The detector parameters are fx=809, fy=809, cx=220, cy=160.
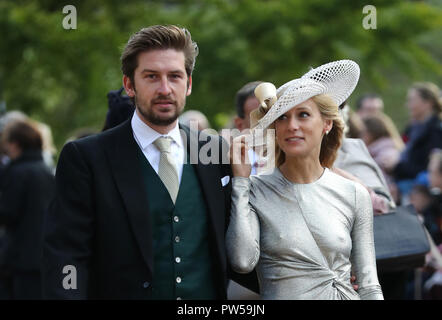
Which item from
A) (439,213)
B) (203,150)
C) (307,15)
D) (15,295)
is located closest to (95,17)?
(307,15)

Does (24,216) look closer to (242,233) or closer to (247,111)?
→ (247,111)

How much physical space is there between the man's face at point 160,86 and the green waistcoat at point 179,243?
0.25m

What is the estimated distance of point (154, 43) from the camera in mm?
3570

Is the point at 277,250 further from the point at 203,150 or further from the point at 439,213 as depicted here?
the point at 439,213

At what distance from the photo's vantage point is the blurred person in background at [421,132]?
8.23m

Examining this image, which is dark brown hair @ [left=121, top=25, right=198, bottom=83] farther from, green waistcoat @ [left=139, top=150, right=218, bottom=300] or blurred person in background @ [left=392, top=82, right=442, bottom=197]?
blurred person in background @ [left=392, top=82, right=442, bottom=197]

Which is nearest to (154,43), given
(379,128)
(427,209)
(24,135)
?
(427,209)

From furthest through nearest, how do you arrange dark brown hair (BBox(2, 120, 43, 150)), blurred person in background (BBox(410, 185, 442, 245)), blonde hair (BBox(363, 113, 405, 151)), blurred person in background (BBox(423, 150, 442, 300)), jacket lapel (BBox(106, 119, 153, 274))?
blonde hair (BBox(363, 113, 405, 151))
dark brown hair (BBox(2, 120, 43, 150))
blurred person in background (BBox(410, 185, 442, 245))
blurred person in background (BBox(423, 150, 442, 300))
jacket lapel (BBox(106, 119, 153, 274))

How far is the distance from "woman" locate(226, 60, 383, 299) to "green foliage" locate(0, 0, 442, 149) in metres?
7.15

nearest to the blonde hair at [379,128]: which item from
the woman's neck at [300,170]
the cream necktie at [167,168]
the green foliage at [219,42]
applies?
the green foliage at [219,42]

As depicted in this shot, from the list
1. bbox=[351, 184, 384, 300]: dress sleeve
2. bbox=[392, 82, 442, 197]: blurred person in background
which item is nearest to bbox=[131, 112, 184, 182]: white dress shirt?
bbox=[351, 184, 384, 300]: dress sleeve

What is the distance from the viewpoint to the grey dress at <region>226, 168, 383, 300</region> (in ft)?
11.6

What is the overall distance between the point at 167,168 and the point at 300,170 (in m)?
0.62
